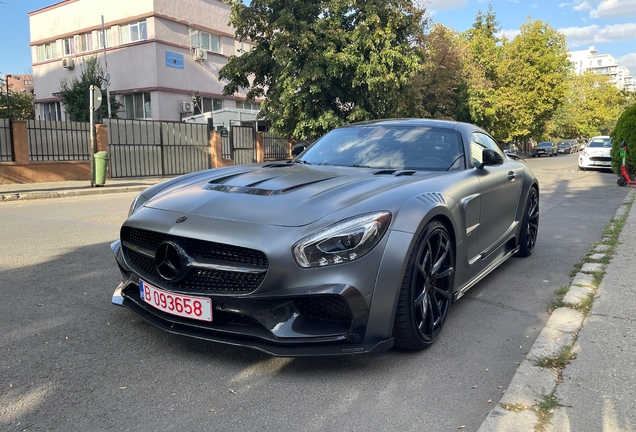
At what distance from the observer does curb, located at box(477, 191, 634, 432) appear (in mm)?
2270

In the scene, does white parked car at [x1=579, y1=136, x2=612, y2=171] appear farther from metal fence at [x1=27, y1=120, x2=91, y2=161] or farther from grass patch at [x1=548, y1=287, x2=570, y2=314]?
grass patch at [x1=548, y1=287, x2=570, y2=314]

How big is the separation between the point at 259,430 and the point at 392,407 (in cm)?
65

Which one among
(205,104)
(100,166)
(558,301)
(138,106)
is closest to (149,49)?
(138,106)

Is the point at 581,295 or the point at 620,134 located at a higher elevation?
the point at 620,134

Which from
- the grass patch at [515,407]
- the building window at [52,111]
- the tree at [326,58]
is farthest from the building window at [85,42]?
the grass patch at [515,407]

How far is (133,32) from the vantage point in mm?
29188

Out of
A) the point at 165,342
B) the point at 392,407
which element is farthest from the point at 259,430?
the point at 165,342

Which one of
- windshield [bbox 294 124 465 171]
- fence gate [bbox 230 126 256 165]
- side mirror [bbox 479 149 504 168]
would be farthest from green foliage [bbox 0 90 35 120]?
side mirror [bbox 479 149 504 168]

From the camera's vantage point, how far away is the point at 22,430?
220cm

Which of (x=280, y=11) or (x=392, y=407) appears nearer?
(x=392, y=407)

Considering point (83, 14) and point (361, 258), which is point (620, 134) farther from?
point (83, 14)

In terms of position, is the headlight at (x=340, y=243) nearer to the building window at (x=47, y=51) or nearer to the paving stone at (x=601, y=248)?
the paving stone at (x=601, y=248)

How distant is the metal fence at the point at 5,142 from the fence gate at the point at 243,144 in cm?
887

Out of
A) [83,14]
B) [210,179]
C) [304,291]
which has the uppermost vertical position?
[83,14]
